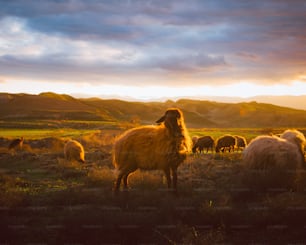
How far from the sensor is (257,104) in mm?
80625

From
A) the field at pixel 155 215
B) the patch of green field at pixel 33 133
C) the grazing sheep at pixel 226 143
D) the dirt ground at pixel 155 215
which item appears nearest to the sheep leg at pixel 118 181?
the field at pixel 155 215

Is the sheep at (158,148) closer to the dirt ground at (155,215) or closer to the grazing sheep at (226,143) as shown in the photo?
the dirt ground at (155,215)

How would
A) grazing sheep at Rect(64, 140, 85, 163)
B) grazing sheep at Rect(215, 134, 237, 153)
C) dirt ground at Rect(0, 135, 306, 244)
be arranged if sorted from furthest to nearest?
grazing sheep at Rect(215, 134, 237, 153) < grazing sheep at Rect(64, 140, 85, 163) < dirt ground at Rect(0, 135, 306, 244)

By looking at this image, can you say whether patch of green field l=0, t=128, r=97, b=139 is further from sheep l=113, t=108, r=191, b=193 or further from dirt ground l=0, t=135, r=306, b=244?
sheep l=113, t=108, r=191, b=193

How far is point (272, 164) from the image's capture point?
30.6 ft

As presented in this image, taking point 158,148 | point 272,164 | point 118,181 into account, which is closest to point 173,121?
point 158,148

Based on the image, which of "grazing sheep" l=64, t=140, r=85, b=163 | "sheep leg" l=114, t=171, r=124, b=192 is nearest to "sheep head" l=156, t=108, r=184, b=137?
"sheep leg" l=114, t=171, r=124, b=192

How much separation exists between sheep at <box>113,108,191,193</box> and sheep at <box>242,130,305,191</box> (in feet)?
6.93

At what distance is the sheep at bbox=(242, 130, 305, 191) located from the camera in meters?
8.53

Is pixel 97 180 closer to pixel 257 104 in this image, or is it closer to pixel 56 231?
pixel 56 231

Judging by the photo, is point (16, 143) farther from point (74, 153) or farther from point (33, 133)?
point (74, 153)

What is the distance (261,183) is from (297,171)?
0.97 metres

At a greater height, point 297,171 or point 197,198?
point 297,171

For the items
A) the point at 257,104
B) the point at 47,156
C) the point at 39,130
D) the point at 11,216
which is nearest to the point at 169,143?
the point at 11,216
